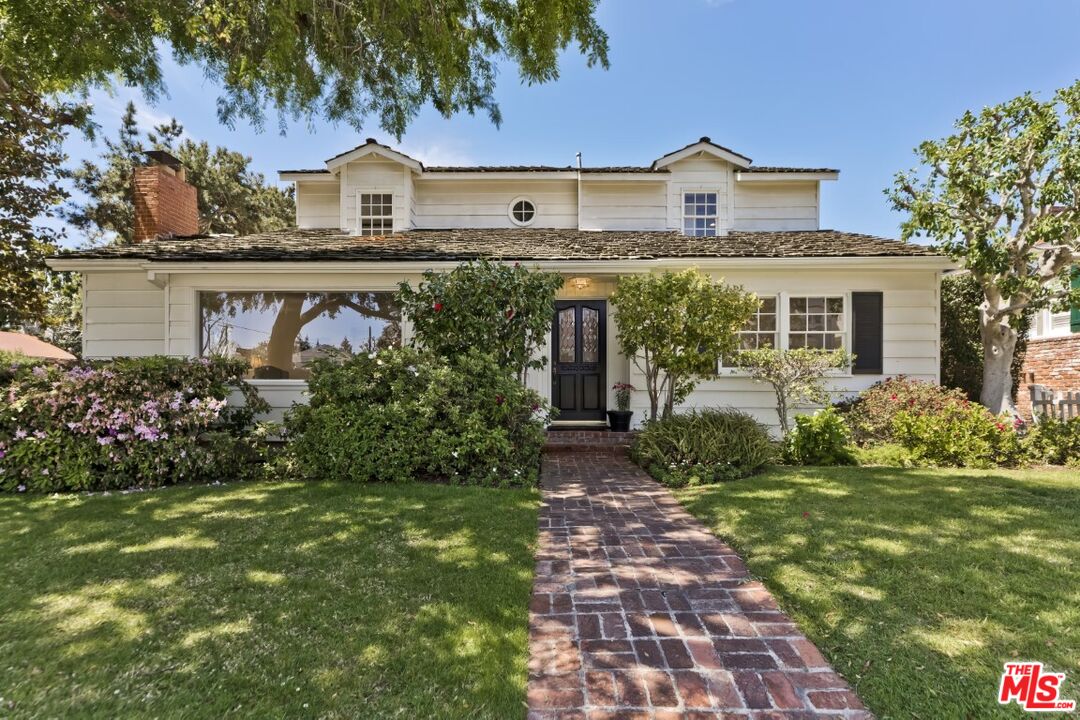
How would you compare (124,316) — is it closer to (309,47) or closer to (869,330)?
(309,47)

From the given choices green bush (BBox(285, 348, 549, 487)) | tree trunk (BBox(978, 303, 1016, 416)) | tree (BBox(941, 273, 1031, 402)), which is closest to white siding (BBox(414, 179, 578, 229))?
green bush (BBox(285, 348, 549, 487))

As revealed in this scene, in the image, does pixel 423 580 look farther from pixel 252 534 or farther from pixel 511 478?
pixel 511 478

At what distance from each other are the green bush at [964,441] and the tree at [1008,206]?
2.49 m

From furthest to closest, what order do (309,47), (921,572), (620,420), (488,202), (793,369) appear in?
(488,202) < (620,420) < (793,369) < (309,47) < (921,572)

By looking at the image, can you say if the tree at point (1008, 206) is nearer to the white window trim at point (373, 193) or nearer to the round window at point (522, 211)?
the round window at point (522, 211)

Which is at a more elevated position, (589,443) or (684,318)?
(684,318)

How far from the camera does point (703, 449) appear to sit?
6.40 m

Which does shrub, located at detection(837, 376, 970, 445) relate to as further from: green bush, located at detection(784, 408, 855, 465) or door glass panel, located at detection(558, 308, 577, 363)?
door glass panel, located at detection(558, 308, 577, 363)

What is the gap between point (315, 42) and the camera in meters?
5.45

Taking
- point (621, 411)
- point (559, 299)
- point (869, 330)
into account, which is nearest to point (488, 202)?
point (559, 299)

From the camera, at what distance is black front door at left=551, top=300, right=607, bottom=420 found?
9.70 meters

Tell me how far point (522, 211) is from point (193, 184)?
66.6 feet

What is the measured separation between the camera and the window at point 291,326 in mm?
9125

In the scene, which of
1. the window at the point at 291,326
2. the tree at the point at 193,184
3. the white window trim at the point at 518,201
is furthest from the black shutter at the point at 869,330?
the tree at the point at 193,184
